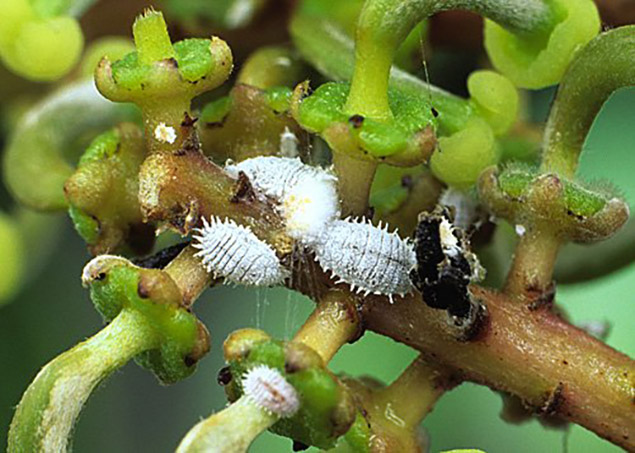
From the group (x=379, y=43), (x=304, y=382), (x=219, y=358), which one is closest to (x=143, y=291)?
(x=304, y=382)

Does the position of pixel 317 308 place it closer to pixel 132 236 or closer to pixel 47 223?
pixel 132 236

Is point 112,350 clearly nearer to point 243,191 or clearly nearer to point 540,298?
point 243,191

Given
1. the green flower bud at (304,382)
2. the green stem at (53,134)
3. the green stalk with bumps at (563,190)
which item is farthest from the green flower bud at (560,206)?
the green stem at (53,134)

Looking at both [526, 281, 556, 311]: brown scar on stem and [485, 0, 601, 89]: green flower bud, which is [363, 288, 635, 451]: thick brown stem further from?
[485, 0, 601, 89]: green flower bud

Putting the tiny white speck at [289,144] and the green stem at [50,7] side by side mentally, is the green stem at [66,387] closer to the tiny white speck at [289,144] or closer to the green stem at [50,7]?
the tiny white speck at [289,144]

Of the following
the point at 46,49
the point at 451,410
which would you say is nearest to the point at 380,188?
the point at 46,49

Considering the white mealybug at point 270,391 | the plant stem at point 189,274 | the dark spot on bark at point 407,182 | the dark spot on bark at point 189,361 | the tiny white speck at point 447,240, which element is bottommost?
the dark spot on bark at point 189,361

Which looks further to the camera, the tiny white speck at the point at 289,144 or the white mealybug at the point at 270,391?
the tiny white speck at the point at 289,144
